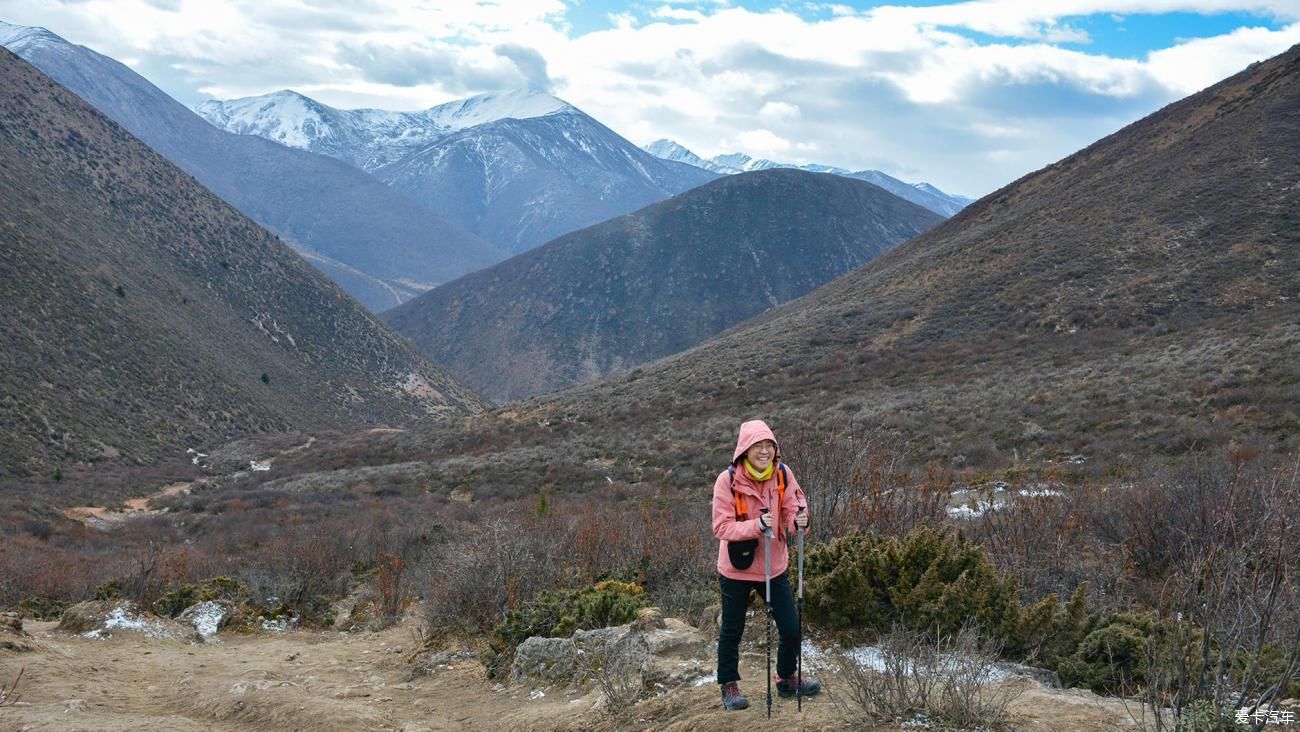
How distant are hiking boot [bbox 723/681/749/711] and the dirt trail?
0.04m

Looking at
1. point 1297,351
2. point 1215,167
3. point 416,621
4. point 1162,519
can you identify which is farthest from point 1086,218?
point 416,621

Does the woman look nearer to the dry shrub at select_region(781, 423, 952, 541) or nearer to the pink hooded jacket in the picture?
the pink hooded jacket

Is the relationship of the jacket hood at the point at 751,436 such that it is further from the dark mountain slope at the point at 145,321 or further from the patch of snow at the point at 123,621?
the dark mountain slope at the point at 145,321

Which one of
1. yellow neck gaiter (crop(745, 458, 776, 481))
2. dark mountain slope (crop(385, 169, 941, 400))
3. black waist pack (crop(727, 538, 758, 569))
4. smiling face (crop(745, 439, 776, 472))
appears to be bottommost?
black waist pack (crop(727, 538, 758, 569))

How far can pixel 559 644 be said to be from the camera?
590 cm

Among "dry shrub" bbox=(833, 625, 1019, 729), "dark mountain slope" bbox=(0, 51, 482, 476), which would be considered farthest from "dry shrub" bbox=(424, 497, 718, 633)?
"dark mountain slope" bbox=(0, 51, 482, 476)

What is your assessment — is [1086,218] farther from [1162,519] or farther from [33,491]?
[33,491]

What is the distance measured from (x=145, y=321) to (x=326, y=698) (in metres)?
49.5

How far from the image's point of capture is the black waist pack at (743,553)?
171 inches

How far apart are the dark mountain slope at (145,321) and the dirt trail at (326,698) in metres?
30.2

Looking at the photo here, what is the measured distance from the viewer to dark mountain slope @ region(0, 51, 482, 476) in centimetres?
3781

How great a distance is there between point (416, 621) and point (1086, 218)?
4066 cm

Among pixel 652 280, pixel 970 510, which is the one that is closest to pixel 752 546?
pixel 970 510

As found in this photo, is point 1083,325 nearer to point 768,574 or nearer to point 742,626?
point 742,626
